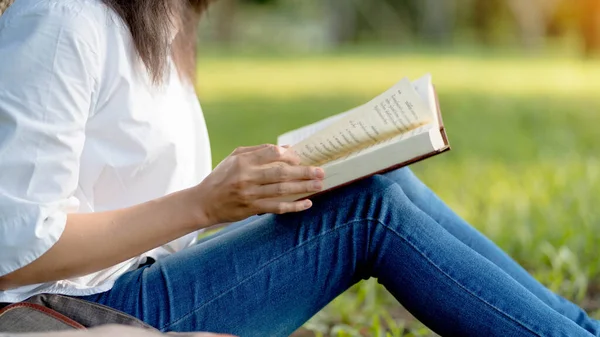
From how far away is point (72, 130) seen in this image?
1.88m

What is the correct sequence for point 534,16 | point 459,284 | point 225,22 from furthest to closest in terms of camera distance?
1. point 225,22
2. point 534,16
3. point 459,284

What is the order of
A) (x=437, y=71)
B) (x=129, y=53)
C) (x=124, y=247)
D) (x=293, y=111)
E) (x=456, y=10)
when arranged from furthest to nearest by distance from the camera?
(x=456, y=10) < (x=437, y=71) < (x=293, y=111) < (x=129, y=53) < (x=124, y=247)

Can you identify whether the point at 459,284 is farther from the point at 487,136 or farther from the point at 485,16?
the point at 485,16

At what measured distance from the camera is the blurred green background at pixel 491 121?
11.9 feet

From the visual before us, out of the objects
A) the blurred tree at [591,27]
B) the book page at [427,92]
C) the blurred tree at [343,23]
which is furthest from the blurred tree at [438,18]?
the book page at [427,92]

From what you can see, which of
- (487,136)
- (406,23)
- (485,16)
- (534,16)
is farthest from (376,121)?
(406,23)

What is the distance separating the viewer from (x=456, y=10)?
27.2 metres

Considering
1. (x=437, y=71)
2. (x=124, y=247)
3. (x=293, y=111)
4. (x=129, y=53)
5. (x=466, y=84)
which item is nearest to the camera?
(x=124, y=247)

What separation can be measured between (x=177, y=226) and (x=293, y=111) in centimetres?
718

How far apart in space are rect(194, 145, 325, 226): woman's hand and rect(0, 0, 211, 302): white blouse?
0.77 feet

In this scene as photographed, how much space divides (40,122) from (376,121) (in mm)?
738

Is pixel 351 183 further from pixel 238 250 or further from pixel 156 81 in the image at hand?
pixel 156 81

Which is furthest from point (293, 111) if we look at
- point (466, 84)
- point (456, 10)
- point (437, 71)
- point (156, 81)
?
point (456, 10)

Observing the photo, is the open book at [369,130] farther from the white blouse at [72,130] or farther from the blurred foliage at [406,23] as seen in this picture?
the blurred foliage at [406,23]
